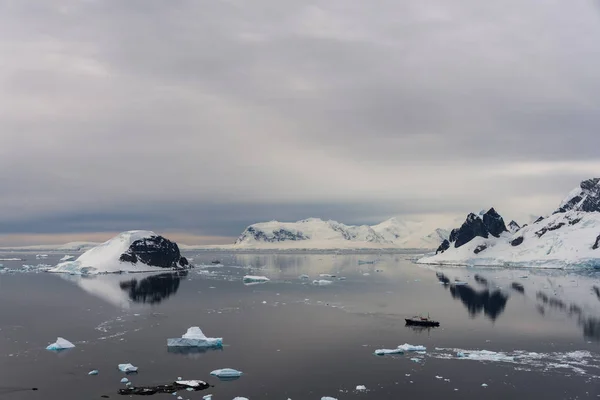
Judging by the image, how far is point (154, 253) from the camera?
169 m

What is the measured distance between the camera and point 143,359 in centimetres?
4569

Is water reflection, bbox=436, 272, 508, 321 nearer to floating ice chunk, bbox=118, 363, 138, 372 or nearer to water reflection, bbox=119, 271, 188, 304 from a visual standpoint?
floating ice chunk, bbox=118, 363, 138, 372

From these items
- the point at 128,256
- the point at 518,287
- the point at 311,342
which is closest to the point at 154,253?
the point at 128,256

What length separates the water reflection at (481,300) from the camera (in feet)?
250

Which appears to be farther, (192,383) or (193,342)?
(193,342)

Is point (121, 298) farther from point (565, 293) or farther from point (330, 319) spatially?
point (565, 293)

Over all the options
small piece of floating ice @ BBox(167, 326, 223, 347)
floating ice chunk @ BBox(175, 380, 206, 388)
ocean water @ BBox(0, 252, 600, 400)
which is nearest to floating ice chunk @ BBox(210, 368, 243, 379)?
ocean water @ BBox(0, 252, 600, 400)

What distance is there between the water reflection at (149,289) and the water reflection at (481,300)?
4986 cm

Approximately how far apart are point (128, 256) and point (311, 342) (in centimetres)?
11985

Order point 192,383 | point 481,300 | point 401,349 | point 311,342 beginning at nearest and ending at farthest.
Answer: point 192,383 < point 401,349 < point 311,342 < point 481,300

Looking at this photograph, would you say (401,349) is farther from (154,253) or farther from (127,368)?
(154,253)

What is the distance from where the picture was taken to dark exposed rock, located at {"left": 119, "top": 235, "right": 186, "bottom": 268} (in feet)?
534

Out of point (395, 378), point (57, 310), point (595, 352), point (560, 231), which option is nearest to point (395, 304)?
point (595, 352)

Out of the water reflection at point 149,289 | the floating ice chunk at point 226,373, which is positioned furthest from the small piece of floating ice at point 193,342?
the water reflection at point 149,289
